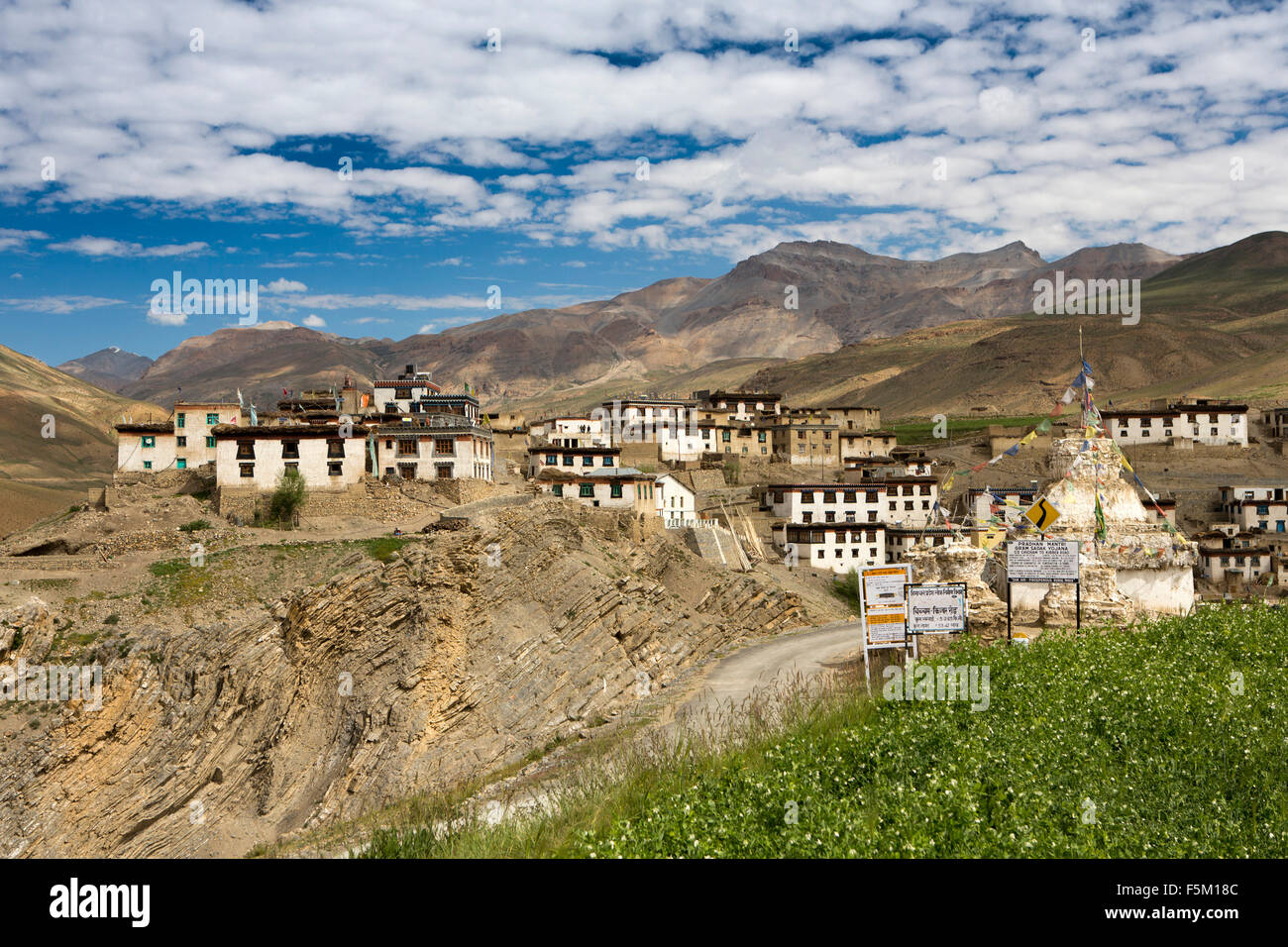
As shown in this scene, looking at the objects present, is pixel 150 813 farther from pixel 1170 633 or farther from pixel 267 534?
pixel 1170 633

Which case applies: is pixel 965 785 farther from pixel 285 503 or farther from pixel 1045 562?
pixel 285 503

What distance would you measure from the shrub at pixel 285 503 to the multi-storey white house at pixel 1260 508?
210 feet

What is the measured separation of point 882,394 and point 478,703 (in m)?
173

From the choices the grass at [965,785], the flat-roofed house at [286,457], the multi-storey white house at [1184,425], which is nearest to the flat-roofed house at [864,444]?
the multi-storey white house at [1184,425]

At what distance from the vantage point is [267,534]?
3891 centimetres

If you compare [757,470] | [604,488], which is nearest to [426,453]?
[604,488]

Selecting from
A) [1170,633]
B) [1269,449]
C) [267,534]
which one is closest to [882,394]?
[1269,449]

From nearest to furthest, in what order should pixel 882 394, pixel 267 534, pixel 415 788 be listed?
1. pixel 415 788
2. pixel 267 534
3. pixel 882 394

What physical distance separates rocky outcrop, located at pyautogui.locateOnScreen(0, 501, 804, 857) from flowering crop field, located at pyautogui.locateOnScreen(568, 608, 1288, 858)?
1196 centimetres

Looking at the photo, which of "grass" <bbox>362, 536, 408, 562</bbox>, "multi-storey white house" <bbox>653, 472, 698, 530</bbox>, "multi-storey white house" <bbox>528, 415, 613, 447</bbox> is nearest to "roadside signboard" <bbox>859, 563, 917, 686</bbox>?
"grass" <bbox>362, 536, 408, 562</bbox>

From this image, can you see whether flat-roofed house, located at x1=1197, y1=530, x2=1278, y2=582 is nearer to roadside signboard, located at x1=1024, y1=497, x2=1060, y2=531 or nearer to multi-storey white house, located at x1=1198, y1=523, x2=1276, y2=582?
multi-storey white house, located at x1=1198, y1=523, x2=1276, y2=582

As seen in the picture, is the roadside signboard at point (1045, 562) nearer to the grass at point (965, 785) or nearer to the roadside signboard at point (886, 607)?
the roadside signboard at point (886, 607)

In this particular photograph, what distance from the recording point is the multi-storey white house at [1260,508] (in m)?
70.5

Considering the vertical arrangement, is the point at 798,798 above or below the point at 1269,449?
below
